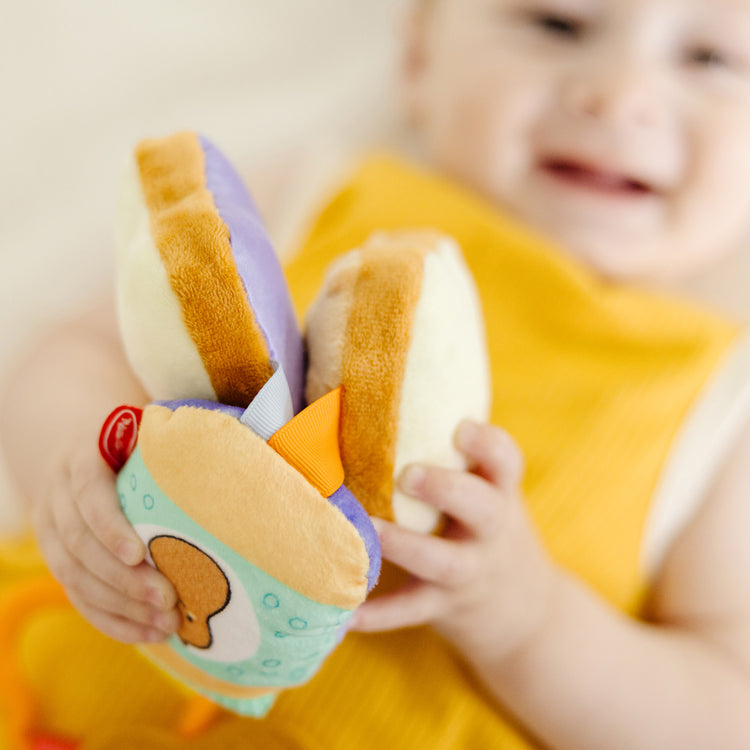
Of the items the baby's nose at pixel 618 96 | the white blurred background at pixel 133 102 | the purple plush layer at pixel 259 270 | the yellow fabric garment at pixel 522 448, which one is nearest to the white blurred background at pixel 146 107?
the white blurred background at pixel 133 102

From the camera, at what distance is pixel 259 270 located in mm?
311

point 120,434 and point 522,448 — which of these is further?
point 522,448

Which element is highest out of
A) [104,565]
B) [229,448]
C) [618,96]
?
[618,96]

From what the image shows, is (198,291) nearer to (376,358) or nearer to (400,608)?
(376,358)

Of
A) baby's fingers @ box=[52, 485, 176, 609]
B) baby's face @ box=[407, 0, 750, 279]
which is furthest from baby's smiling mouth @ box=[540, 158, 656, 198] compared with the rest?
baby's fingers @ box=[52, 485, 176, 609]

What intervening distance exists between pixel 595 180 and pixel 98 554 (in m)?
0.53

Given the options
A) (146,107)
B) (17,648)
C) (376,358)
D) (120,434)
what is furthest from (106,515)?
(146,107)

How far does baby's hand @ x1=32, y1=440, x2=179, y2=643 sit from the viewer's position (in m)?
0.33

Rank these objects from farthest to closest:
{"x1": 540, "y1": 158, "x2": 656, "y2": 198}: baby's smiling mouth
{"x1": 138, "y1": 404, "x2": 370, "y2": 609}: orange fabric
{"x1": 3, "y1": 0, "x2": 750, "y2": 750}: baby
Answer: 1. {"x1": 540, "y1": 158, "x2": 656, "y2": 198}: baby's smiling mouth
2. {"x1": 3, "y1": 0, "x2": 750, "y2": 750}: baby
3. {"x1": 138, "y1": 404, "x2": 370, "y2": 609}: orange fabric

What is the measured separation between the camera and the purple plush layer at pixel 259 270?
30 cm

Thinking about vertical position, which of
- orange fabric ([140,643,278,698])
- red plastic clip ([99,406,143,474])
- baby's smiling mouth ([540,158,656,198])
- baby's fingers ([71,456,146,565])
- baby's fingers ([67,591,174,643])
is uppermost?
baby's smiling mouth ([540,158,656,198])

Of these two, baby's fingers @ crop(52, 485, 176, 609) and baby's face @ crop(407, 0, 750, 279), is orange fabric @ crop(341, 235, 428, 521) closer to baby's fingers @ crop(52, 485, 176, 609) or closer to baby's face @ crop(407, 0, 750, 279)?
baby's fingers @ crop(52, 485, 176, 609)

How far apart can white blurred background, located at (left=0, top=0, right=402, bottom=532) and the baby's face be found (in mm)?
234

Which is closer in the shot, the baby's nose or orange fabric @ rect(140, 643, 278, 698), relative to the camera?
orange fabric @ rect(140, 643, 278, 698)
